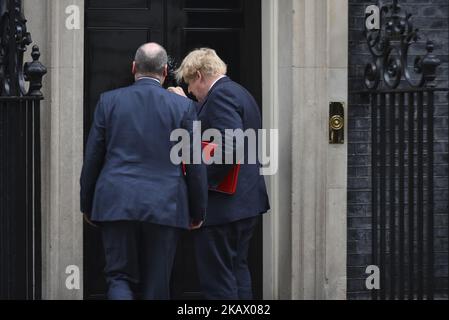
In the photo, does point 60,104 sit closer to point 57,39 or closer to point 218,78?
point 57,39

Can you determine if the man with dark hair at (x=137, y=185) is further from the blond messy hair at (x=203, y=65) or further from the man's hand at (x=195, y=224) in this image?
the blond messy hair at (x=203, y=65)

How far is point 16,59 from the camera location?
657 cm

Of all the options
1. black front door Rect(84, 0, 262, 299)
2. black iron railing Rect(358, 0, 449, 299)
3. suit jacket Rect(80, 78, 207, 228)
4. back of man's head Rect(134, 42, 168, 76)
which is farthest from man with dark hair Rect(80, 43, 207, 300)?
black front door Rect(84, 0, 262, 299)

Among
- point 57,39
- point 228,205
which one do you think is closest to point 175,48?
point 57,39

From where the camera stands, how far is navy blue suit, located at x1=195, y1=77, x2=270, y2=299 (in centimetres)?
650

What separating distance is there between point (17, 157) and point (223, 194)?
4.14 feet

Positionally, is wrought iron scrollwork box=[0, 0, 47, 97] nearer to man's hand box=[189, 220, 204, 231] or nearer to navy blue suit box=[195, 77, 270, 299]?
navy blue suit box=[195, 77, 270, 299]

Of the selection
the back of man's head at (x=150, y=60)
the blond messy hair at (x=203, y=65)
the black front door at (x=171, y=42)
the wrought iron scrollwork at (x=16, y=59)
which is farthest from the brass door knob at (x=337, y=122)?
the wrought iron scrollwork at (x=16, y=59)

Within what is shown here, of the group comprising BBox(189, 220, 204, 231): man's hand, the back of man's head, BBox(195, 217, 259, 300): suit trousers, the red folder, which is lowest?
BBox(195, 217, 259, 300): suit trousers

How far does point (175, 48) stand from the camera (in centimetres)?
779

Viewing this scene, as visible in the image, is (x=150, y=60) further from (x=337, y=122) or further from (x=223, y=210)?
(x=337, y=122)

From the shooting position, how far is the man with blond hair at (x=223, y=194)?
6.51m

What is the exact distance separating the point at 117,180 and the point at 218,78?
114cm

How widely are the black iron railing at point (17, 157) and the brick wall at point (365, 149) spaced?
2261 millimetres
